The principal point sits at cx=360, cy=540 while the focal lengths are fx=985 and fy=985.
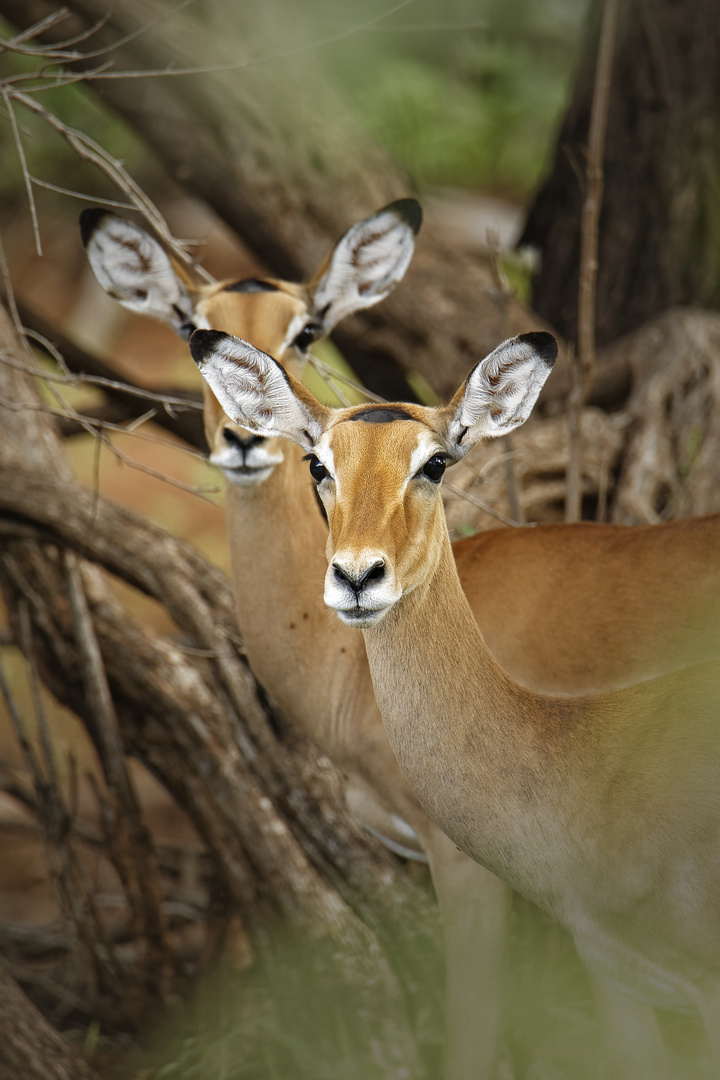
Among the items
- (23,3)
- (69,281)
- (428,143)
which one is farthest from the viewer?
(69,281)

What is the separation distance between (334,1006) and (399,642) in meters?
2.19

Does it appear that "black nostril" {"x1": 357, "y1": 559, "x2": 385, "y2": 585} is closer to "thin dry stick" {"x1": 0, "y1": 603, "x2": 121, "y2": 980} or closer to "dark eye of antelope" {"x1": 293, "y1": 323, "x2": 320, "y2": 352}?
"dark eye of antelope" {"x1": 293, "y1": 323, "x2": 320, "y2": 352}

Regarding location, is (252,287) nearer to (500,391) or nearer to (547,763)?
(500,391)

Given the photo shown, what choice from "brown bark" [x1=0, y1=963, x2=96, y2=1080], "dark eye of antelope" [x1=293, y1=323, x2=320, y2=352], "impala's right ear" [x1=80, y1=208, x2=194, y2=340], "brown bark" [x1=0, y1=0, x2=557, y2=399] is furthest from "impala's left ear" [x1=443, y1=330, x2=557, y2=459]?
"brown bark" [x1=0, y1=0, x2=557, y2=399]

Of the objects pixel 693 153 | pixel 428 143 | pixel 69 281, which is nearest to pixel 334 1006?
pixel 693 153

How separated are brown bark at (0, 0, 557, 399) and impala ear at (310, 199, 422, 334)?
2.33 m

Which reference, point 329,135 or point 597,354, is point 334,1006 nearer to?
point 597,354

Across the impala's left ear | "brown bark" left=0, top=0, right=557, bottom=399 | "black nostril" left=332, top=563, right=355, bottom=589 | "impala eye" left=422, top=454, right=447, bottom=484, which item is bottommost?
"black nostril" left=332, top=563, right=355, bottom=589

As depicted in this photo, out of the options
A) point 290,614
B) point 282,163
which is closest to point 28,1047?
point 290,614

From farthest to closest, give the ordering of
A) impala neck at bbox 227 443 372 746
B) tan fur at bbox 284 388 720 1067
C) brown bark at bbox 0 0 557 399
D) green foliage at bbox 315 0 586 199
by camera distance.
→ green foliage at bbox 315 0 586 199 → brown bark at bbox 0 0 557 399 → impala neck at bbox 227 443 372 746 → tan fur at bbox 284 388 720 1067

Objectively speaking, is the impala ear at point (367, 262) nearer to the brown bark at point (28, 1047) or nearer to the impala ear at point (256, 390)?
the impala ear at point (256, 390)

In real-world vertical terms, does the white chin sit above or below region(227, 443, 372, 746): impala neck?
below

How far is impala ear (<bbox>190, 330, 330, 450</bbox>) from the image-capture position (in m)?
2.71

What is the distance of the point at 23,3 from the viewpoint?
6.43 m
